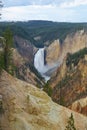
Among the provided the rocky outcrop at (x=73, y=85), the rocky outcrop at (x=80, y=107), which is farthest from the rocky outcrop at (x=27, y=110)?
the rocky outcrop at (x=73, y=85)

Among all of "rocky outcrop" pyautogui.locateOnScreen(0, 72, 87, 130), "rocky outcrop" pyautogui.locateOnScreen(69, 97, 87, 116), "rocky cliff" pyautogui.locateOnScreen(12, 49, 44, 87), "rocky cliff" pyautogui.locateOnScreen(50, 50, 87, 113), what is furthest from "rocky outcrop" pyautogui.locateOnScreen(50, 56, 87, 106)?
"rocky outcrop" pyautogui.locateOnScreen(0, 72, 87, 130)

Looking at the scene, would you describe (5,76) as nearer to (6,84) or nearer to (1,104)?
(6,84)

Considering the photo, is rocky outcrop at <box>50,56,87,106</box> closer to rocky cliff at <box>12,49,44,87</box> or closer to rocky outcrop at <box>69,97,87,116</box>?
rocky cliff at <box>12,49,44,87</box>

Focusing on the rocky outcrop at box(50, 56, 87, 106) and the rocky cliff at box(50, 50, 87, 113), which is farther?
the rocky outcrop at box(50, 56, 87, 106)

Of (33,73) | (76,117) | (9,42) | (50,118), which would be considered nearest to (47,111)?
(50,118)

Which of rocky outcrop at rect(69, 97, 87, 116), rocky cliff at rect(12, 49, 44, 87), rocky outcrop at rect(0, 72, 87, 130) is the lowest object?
rocky cliff at rect(12, 49, 44, 87)

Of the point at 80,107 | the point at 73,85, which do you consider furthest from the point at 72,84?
the point at 80,107

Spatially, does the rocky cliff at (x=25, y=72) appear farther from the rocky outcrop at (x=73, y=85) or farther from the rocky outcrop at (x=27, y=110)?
the rocky outcrop at (x=27, y=110)

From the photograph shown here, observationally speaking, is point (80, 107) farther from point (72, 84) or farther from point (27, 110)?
point (27, 110)
